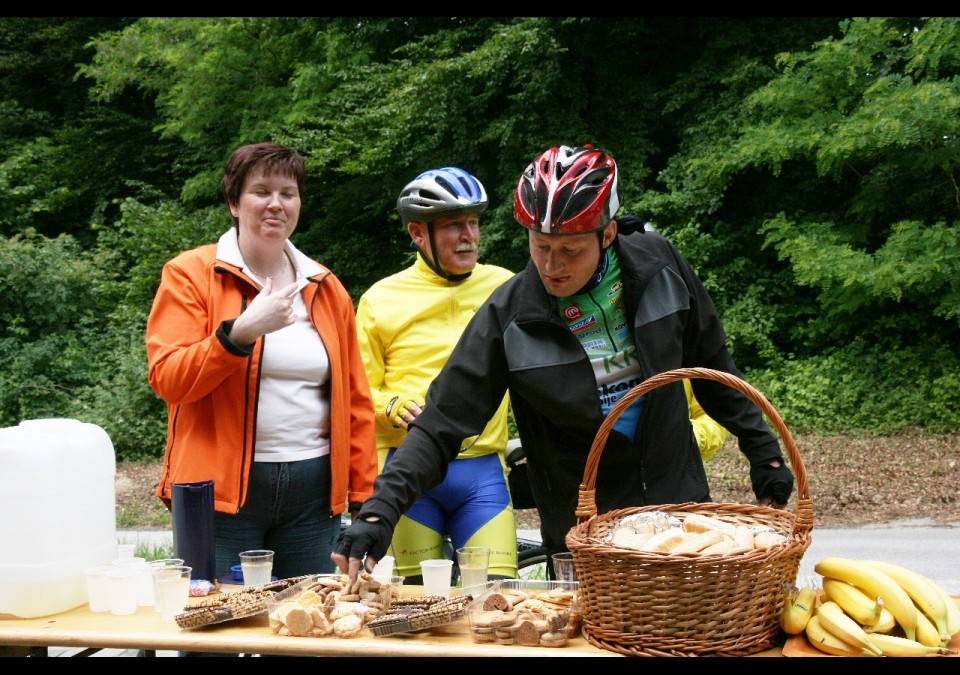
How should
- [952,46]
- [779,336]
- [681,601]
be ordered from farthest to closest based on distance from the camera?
[779,336] → [952,46] → [681,601]

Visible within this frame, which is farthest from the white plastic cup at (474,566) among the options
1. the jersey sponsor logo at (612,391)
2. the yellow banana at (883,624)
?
the yellow banana at (883,624)

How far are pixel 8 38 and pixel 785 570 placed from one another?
20.9 meters

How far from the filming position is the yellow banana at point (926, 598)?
2043mm

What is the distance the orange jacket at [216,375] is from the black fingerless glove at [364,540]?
2.42 feet

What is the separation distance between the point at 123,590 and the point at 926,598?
6.33 ft

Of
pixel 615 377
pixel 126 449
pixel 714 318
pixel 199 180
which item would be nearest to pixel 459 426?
pixel 615 377

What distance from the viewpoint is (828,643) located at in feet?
6.68

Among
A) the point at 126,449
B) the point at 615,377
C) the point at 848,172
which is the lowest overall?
the point at 126,449

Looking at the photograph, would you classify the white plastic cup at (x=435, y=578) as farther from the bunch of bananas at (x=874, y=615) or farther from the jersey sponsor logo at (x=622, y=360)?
the bunch of bananas at (x=874, y=615)

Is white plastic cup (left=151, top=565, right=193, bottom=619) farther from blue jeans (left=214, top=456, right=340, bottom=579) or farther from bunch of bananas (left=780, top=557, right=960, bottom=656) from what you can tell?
bunch of bananas (left=780, top=557, right=960, bottom=656)

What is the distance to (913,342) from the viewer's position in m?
10.9

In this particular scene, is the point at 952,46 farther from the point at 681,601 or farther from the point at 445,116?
the point at 681,601

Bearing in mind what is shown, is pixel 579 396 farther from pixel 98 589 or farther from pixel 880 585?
pixel 98 589

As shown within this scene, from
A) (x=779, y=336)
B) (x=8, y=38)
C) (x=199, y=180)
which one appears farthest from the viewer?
(x=8, y=38)
